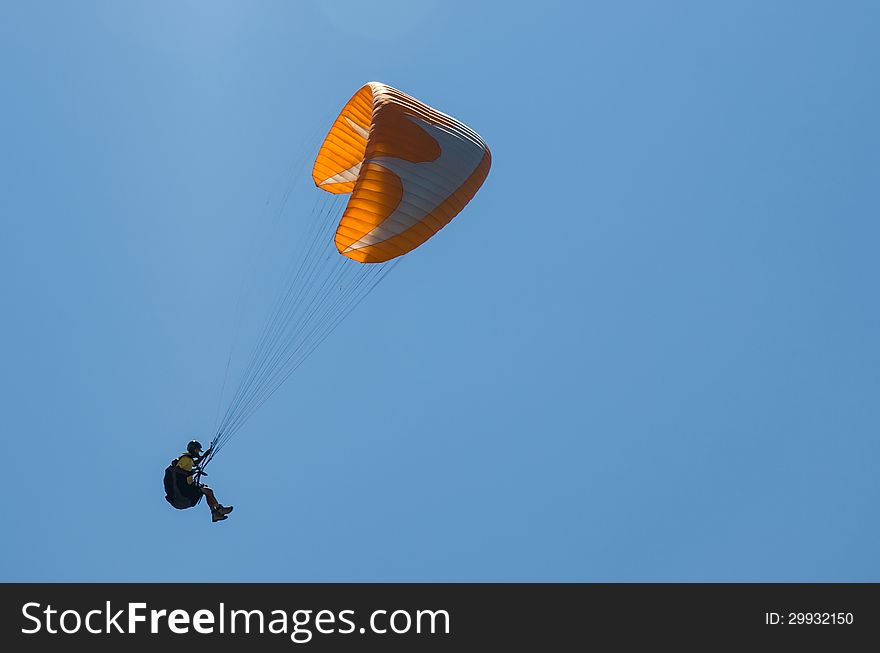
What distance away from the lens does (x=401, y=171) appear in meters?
23.3

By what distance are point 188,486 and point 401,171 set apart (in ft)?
27.4

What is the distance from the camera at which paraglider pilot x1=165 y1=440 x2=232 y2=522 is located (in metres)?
22.2

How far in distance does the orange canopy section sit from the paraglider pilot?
579 centimetres

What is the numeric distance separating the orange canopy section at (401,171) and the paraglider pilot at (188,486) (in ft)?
19.0

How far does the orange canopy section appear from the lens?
75.6ft

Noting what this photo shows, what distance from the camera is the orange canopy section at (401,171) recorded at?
23.0 meters

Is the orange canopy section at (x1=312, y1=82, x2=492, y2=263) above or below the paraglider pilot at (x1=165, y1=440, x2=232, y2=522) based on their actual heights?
above

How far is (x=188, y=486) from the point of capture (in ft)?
73.2

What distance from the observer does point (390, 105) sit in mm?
23172

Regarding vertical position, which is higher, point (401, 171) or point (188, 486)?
point (401, 171)
